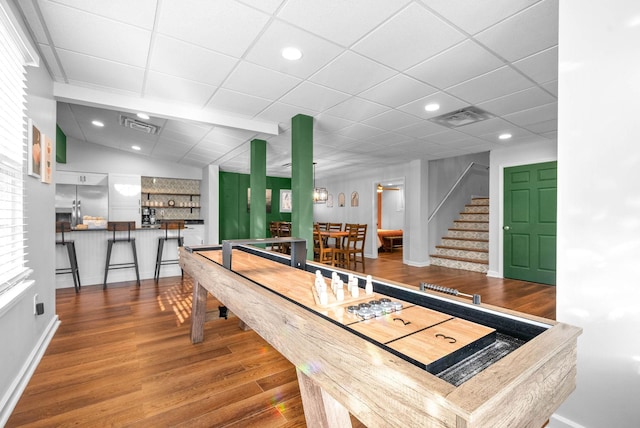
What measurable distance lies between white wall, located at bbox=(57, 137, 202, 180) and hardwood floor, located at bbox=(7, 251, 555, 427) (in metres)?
4.86

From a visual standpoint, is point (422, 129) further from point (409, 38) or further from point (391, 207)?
point (391, 207)

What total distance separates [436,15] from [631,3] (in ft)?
3.35

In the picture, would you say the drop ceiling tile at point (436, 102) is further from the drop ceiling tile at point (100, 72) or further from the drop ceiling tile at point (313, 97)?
the drop ceiling tile at point (100, 72)

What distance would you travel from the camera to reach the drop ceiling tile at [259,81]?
2904 mm

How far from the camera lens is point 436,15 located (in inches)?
82.7

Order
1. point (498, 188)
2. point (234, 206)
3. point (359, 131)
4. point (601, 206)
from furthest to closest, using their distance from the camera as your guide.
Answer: point (234, 206)
point (498, 188)
point (359, 131)
point (601, 206)

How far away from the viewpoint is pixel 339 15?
83.5 inches

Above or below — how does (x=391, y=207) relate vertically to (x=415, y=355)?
above

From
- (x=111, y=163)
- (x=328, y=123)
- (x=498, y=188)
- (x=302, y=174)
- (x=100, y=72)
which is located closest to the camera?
(x=100, y=72)

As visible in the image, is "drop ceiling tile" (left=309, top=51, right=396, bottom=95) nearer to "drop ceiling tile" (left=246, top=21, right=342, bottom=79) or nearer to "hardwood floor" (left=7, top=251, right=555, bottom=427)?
"drop ceiling tile" (left=246, top=21, right=342, bottom=79)

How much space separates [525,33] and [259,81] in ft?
7.77

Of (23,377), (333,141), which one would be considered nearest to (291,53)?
(333,141)

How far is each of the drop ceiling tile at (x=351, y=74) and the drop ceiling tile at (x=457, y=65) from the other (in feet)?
1.04

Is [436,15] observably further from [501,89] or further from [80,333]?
[80,333]
